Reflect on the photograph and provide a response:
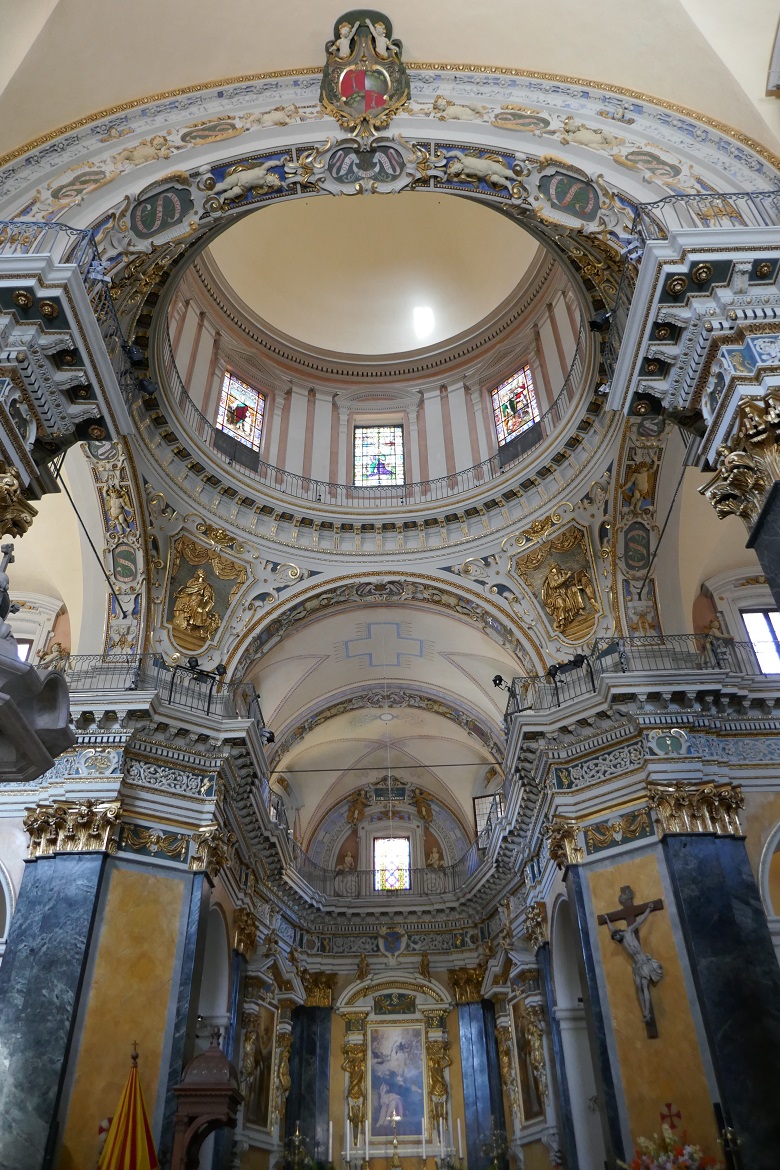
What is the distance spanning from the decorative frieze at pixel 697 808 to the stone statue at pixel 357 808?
44.0 ft

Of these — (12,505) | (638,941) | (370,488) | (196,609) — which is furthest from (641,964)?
(370,488)

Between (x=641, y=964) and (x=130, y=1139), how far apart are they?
6.45m

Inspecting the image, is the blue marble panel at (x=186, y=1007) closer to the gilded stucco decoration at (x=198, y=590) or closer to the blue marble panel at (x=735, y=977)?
the gilded stucco decoration at (x=198, y=590)

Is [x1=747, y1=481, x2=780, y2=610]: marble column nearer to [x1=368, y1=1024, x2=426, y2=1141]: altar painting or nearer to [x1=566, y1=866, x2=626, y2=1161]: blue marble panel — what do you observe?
[x1=566, y1=866, x2=626, y2=1161]: blue marble panel

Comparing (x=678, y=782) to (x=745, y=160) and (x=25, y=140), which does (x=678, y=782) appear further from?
(x=25, y=140)

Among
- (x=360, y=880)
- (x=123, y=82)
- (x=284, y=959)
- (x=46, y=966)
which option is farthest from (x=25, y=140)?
(x=360, y=880)

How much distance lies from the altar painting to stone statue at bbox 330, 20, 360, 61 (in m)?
19.8

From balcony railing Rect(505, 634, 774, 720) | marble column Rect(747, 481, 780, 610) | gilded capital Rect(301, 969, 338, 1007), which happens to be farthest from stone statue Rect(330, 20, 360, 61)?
gilded capital Rect(301, 969, 338, 1007)

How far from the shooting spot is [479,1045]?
65.8 ft

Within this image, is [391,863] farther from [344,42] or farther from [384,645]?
[344,42]

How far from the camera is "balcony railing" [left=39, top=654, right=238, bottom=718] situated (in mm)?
13617

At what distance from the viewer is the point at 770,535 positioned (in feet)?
23.5

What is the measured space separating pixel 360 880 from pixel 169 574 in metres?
12.0

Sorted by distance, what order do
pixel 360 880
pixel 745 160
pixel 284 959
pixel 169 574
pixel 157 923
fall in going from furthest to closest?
pixel 360 880, pixel 284 959, pixel 169 574, pixel 157 923, pixel 745 160
